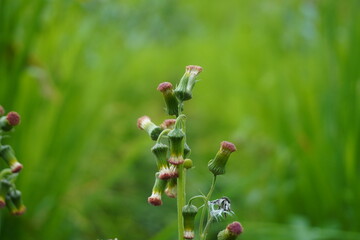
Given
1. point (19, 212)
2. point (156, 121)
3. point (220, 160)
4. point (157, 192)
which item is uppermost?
point (156, 121)

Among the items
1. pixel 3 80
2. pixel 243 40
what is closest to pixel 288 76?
pixel 243 40

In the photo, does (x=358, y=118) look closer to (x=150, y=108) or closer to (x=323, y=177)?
(x=323, y=177)

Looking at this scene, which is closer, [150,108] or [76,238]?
[76,238]

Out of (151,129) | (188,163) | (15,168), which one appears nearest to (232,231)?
(188,163)

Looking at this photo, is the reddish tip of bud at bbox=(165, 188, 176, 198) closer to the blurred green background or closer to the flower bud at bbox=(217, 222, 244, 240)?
the flower bud at bbox=(217, 222, 244, 240)

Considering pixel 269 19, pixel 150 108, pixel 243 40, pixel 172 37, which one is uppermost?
pixel 172 37

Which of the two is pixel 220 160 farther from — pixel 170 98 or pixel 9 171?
pixel 9 171
